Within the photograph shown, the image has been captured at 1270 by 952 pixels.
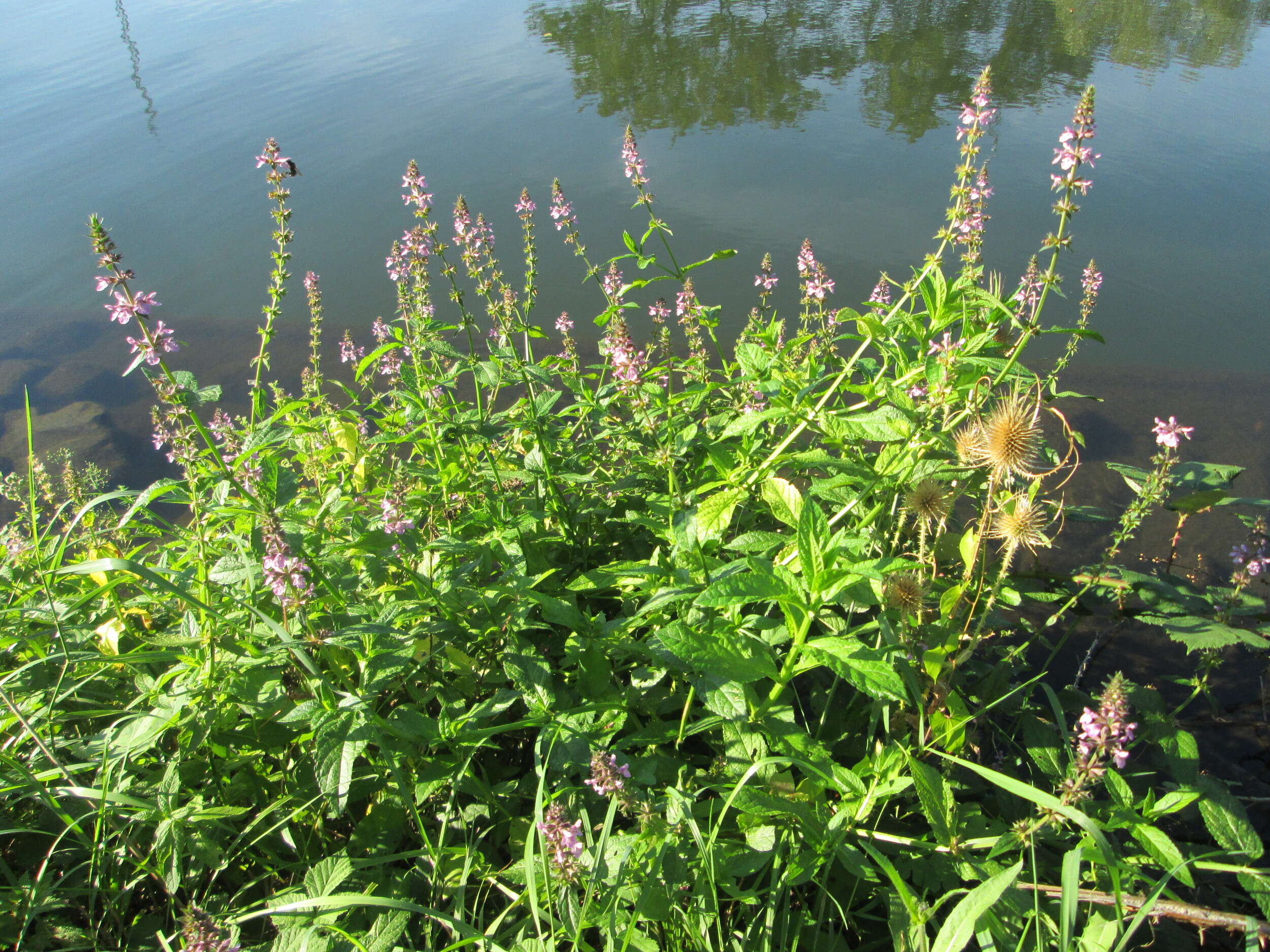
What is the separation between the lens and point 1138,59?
13188mm

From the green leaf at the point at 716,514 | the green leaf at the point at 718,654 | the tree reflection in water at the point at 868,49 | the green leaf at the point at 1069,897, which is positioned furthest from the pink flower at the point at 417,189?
the tree reflection in water at the point at 868,49

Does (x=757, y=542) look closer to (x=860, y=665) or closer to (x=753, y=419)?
(x=753, y=419)

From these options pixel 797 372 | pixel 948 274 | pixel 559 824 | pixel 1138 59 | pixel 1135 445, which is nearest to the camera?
pixel 559 824

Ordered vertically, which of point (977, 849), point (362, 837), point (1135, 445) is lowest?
point (1135, 445)

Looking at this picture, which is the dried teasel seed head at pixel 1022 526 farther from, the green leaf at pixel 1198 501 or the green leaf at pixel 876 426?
the green leaf at pixel 1198 501

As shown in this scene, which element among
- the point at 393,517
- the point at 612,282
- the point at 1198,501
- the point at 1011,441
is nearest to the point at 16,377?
the point at 612,282

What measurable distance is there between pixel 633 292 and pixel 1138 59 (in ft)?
36.8

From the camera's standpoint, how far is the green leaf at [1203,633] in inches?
105

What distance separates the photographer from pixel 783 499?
276 cm

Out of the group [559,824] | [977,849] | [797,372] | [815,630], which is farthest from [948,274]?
[559,824]

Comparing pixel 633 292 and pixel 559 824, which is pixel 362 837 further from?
pixel 633 292

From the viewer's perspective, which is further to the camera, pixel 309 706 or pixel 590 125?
pixel 590 125

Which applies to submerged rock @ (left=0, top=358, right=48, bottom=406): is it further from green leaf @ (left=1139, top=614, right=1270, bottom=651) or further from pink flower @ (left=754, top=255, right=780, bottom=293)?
green leaf @ (left=1139, top=614, right=1270, bottom=651)

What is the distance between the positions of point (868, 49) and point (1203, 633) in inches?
602
